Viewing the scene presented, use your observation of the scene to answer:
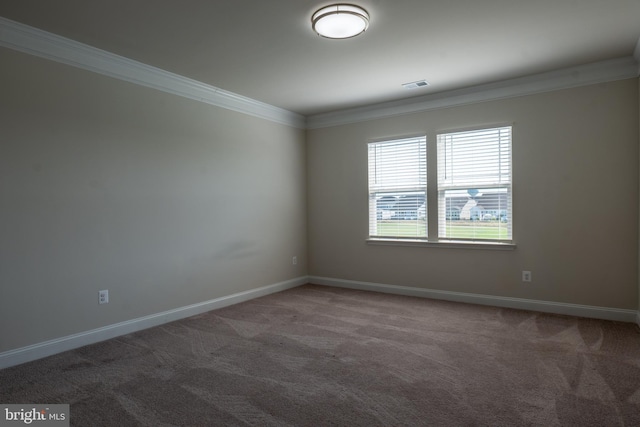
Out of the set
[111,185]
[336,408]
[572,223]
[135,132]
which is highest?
[135,132]

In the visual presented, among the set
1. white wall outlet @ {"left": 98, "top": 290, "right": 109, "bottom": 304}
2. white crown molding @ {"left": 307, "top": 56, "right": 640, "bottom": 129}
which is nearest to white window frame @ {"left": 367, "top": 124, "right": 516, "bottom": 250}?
white crown molding @ {"left": 307, "top": 56, "right": 640, "bottom": 129}

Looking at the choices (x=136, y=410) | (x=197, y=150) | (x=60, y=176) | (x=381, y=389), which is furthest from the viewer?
(x=197, y=150)

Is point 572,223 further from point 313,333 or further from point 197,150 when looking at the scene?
point 197,150

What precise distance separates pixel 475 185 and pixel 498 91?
1.14 m

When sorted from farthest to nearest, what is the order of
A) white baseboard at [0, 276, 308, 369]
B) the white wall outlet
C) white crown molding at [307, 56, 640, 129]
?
white crown molding at [307, 56, 640, 129] < the white wall outlet < white baseboard at [0, 276, 308, 369]

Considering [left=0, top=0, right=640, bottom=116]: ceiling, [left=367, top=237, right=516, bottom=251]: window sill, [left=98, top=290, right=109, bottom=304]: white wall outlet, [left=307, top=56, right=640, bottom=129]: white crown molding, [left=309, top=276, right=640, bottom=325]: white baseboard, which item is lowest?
[left=309, top=276, right=640, bottom=325]: white baseboard

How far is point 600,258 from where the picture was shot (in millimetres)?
4031

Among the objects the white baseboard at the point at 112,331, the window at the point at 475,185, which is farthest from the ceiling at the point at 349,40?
the white baseboard at the point at 112,331

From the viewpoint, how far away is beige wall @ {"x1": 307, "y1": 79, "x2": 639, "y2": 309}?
3.92m

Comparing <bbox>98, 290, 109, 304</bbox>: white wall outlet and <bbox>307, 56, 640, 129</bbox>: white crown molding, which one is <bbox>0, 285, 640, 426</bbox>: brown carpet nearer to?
<bbox>98, 290, 109, 304</bbox>: white wall outlet

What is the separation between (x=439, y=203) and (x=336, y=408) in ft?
10.9

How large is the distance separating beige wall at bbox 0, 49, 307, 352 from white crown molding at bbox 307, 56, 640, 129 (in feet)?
4.35

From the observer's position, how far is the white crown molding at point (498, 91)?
12.8 ft

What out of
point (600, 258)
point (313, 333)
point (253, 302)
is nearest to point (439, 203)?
Result: point (600, 258)
